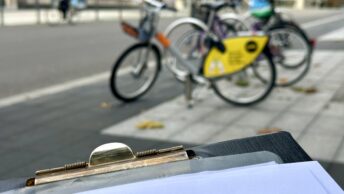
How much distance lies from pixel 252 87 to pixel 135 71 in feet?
4.77

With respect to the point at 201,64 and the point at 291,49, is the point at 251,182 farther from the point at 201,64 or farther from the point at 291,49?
the point at 291,49

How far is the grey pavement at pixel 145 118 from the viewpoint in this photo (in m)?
4.07

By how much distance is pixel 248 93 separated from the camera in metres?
5.82

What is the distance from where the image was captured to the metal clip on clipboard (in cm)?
118

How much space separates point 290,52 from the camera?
7203mm

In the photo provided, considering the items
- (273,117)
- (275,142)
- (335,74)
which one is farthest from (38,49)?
(275,142)

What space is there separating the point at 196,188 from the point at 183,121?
3963mm

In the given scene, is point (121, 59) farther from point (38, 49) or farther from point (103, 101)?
point (38, 49)

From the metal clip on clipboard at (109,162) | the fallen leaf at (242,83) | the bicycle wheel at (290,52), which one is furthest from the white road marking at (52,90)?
the metal clip on clipboard at (109,162)

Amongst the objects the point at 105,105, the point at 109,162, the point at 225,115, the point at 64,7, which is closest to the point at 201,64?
the point at 225,115

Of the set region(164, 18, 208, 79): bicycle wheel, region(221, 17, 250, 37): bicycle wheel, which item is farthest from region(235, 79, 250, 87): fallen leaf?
region(221, 17, 250, 37): bicycle wheel

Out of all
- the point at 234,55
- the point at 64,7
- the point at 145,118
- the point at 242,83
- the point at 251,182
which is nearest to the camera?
the point at 251,182

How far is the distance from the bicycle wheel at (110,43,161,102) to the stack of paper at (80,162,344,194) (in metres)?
4.59

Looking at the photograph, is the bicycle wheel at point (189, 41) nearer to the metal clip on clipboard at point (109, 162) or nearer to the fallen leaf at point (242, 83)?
the fallen leaf at point (242, 83)
